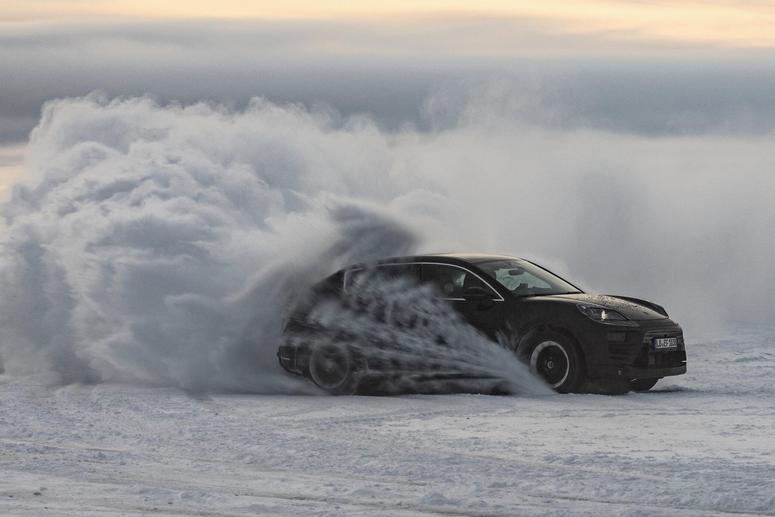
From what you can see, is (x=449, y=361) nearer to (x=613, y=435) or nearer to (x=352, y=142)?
(x=613, y=435)

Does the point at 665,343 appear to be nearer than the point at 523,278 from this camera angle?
Yes

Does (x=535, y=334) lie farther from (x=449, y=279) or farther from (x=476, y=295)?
(x=449, y=279)

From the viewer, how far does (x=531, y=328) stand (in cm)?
1313

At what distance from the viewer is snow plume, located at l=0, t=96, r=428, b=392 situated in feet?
46.7

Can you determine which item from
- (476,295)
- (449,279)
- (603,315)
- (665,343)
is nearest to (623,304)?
(603,315)

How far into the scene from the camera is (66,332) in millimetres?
15648

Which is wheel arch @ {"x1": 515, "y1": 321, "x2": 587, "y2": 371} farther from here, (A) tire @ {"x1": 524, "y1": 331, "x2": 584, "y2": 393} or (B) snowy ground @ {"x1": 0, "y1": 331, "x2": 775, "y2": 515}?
(B) snowy ground @ {"x1": 0, "y1": 331, "x2": 775, "y2": 515}

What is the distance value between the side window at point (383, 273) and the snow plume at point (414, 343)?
5 cm

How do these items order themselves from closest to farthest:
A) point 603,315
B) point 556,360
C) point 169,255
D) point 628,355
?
point 628,355
point 603,315
point 556,360
point 169,255

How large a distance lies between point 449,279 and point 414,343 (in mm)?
792

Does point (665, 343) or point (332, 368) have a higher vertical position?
point (665, 343)

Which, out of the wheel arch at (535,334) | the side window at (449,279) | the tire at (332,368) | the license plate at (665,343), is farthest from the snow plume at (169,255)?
the license plate at (665,343)

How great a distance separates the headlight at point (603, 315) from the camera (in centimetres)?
1291

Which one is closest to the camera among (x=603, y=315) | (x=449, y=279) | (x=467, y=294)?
(x=603, y=315)
